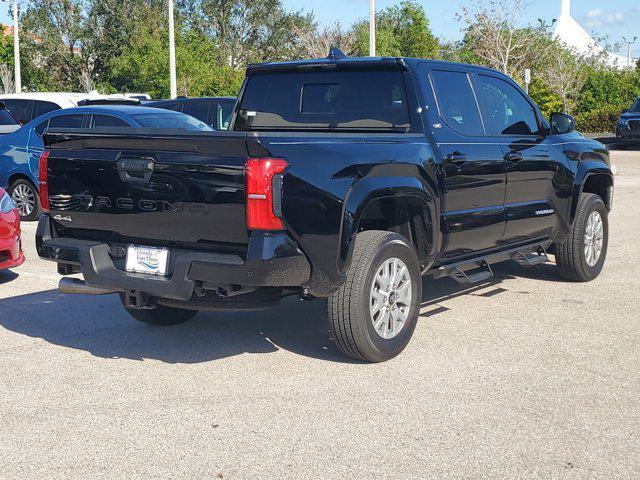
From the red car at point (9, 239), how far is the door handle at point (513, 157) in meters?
4.41

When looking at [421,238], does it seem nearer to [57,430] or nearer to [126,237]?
[126,237]

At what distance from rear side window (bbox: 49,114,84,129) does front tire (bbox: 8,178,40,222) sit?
0.96 metres

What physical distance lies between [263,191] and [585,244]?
4433mm

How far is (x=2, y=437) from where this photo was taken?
175 inches

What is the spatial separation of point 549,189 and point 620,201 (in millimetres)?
8222

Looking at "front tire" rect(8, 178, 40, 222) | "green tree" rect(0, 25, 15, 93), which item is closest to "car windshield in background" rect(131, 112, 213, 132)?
"front tire" rect(8, 178, 40, 222)

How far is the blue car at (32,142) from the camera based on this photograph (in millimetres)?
11977

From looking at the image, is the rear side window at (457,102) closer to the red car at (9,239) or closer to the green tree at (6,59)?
the red car at (9,239)

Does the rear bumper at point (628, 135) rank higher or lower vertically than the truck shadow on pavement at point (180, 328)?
higher

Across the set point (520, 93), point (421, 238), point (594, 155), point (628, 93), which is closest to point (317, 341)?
point (421, 238)

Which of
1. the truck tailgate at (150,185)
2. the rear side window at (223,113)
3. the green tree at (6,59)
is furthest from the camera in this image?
the green tree at (6,59)

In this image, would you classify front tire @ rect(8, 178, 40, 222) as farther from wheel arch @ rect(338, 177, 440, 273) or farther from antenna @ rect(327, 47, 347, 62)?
wheel arch @ rect(338, 177, 440, 273)

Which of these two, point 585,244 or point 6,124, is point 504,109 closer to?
point 585,244

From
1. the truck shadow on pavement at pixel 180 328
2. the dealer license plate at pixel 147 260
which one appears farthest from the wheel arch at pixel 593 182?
the dealer license plate at pixel 147 260
